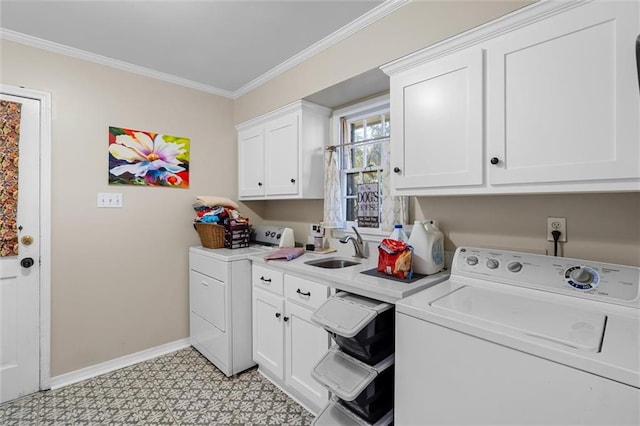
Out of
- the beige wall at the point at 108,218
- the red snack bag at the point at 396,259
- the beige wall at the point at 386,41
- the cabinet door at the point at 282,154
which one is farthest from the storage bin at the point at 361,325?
the beige wall at the point at 108,218

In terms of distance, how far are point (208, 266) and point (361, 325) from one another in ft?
5.47

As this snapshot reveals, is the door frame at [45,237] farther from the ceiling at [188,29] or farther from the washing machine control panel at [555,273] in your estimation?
the washing machine control panel at [555,273]

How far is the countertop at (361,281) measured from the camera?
1.42 m

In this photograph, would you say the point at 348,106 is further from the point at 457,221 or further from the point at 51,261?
the point at 51,261

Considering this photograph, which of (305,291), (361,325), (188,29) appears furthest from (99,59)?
(361,325)

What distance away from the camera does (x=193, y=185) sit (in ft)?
9.64

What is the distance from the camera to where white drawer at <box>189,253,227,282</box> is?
92.4 inches

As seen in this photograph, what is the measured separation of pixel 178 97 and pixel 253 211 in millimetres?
1308

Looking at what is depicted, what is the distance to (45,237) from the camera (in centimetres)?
221

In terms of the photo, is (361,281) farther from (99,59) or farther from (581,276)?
(99,59)

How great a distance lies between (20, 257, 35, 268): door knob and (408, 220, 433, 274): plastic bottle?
2605 millimetres

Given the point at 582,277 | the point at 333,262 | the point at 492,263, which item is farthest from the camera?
the point at 333,262

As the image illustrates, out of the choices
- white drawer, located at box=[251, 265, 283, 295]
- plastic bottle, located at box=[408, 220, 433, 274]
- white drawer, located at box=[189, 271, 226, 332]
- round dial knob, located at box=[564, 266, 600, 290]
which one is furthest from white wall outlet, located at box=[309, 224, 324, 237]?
round dial knob, located at box=[564, 266, 600, 290]

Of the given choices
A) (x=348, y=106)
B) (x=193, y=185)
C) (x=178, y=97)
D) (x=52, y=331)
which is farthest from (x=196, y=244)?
(x=348, y=106)
